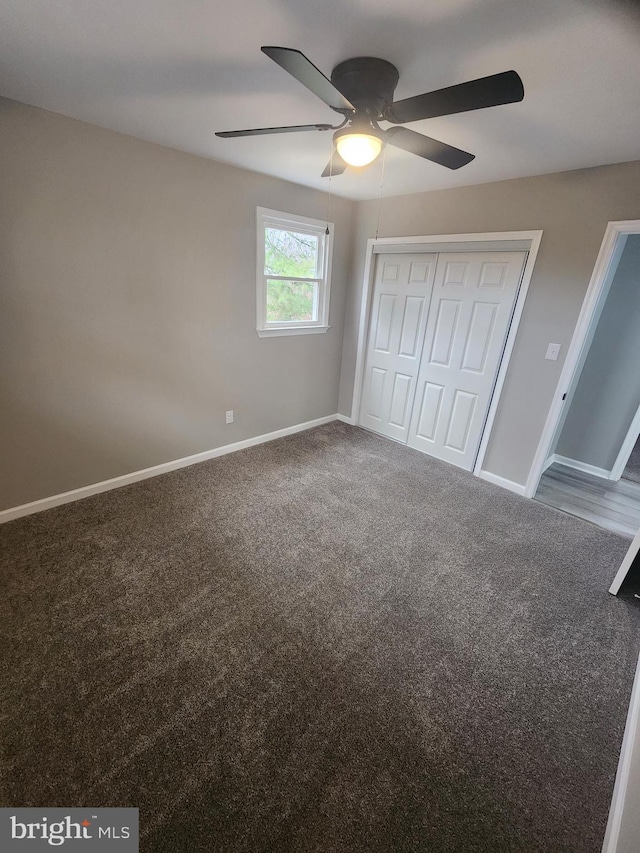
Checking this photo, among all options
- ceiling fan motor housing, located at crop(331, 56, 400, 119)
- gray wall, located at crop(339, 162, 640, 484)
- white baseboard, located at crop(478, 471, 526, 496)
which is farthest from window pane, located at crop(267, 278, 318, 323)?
white baseboard, located at crop(478, 471, 526, 496)

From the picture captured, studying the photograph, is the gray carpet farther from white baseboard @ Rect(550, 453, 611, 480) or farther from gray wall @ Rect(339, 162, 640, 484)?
gray wall @ Rect(339, 162, 640, 484)

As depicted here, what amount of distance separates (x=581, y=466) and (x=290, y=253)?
370 centimetres

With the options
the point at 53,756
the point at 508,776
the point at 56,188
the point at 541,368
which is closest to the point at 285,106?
the point at 56,188

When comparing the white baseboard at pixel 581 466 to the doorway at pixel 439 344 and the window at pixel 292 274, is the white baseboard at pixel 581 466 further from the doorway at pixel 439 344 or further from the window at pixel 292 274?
the window at pixel 292 274

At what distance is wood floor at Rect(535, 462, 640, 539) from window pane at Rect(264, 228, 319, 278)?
10.0 feet

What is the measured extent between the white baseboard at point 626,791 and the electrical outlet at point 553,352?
2137 millimetres

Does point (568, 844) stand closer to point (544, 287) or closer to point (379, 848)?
point (379, 848)

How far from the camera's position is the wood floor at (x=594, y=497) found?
2850 millimetres

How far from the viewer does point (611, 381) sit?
11.2 feet

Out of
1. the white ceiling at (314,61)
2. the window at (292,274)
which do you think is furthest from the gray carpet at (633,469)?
the window at (292,274)

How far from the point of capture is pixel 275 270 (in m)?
3.32

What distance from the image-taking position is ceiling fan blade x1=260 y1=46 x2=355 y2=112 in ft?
3.26

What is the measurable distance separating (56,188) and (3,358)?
105 cm

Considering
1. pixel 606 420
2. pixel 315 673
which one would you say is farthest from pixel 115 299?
pixel 606 420
